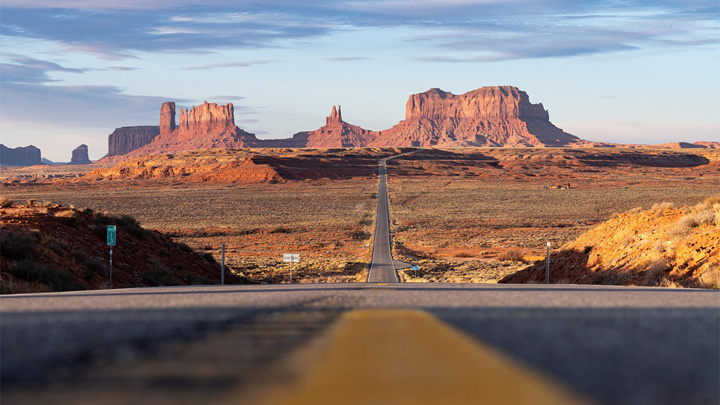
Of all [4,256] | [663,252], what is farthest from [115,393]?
[663,252]

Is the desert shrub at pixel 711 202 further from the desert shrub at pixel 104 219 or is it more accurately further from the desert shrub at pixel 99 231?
the desert shrub at pixel 104 219

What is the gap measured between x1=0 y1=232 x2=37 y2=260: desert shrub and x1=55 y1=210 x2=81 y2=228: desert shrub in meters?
4.51

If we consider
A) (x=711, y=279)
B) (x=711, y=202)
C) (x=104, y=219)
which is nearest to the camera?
(x=711, y=279)

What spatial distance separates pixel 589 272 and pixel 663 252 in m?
3.42

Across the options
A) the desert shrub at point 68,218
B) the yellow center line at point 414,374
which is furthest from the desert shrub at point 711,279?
the desert shrub at point 68,218

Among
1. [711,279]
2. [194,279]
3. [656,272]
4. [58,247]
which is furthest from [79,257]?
[711,279]

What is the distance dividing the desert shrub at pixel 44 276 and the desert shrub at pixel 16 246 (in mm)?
838

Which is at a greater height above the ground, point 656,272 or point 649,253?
point 649,253

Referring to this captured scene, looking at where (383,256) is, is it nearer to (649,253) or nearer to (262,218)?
(649,253)

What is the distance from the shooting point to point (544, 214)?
71.8m

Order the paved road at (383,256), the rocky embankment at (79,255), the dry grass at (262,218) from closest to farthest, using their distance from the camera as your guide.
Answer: the rocky embankment at (79,255) < the paved road at (383,256) < the dry grass at (262,218)

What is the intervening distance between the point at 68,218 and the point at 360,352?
19454 millimetres

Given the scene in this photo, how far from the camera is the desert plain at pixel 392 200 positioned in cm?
4409

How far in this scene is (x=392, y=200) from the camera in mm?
93688
